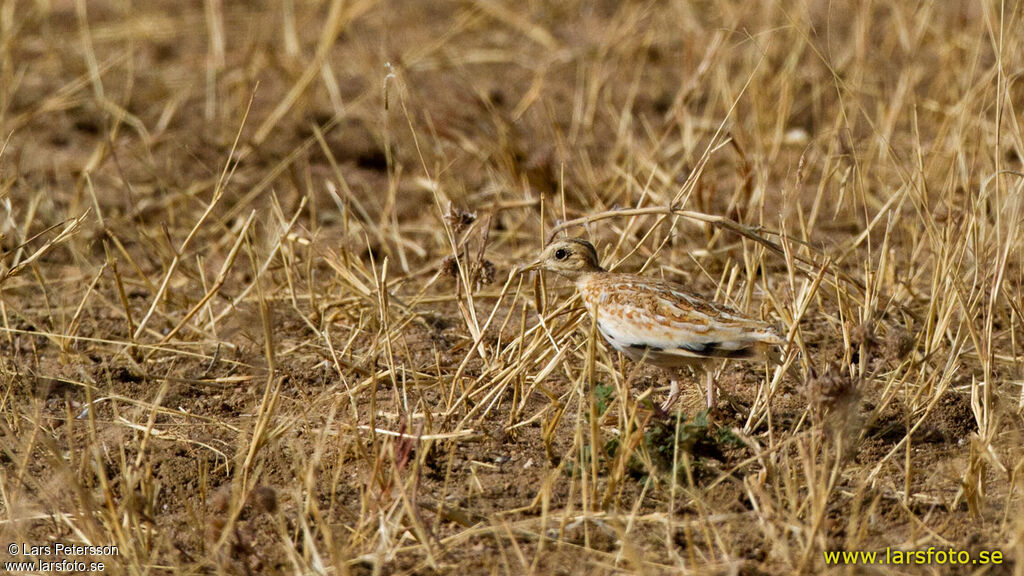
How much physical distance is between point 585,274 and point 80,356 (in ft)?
7.21

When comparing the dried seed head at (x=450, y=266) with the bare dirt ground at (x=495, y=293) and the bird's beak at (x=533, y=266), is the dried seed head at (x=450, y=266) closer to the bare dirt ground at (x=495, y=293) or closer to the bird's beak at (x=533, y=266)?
the bare dirt ground at (x=495, y=293)

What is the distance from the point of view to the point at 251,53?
7.68 meters

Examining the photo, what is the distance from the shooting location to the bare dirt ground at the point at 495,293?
3.75 m

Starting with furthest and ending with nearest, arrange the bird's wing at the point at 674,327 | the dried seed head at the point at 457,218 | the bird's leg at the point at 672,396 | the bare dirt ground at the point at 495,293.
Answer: the bird's leg at the point at 672,396 → the dried seed head at the point at 457,218 → the bird's wing at the point at 674,327 → the bare dirt ground at the point at 495,293

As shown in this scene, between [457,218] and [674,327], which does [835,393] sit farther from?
[457,218]

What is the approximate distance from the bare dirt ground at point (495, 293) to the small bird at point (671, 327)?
0.13 metres

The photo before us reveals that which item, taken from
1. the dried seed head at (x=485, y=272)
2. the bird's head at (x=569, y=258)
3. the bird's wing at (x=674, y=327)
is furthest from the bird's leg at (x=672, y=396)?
the dried seed head at (x=485, y=272)

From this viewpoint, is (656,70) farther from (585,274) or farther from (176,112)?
(585,274)

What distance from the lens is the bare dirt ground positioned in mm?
3746

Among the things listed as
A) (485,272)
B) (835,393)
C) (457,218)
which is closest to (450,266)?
(485,272)

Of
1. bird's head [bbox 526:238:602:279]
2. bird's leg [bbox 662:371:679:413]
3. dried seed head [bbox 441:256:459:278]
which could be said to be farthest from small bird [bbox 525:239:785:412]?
dried seed head [bbox 441:256:459:278]

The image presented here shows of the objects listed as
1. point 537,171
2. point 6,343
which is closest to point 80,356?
point 6,343

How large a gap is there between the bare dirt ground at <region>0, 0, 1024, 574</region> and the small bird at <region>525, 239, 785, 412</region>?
0.13 meters

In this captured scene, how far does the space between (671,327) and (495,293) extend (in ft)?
4.52
